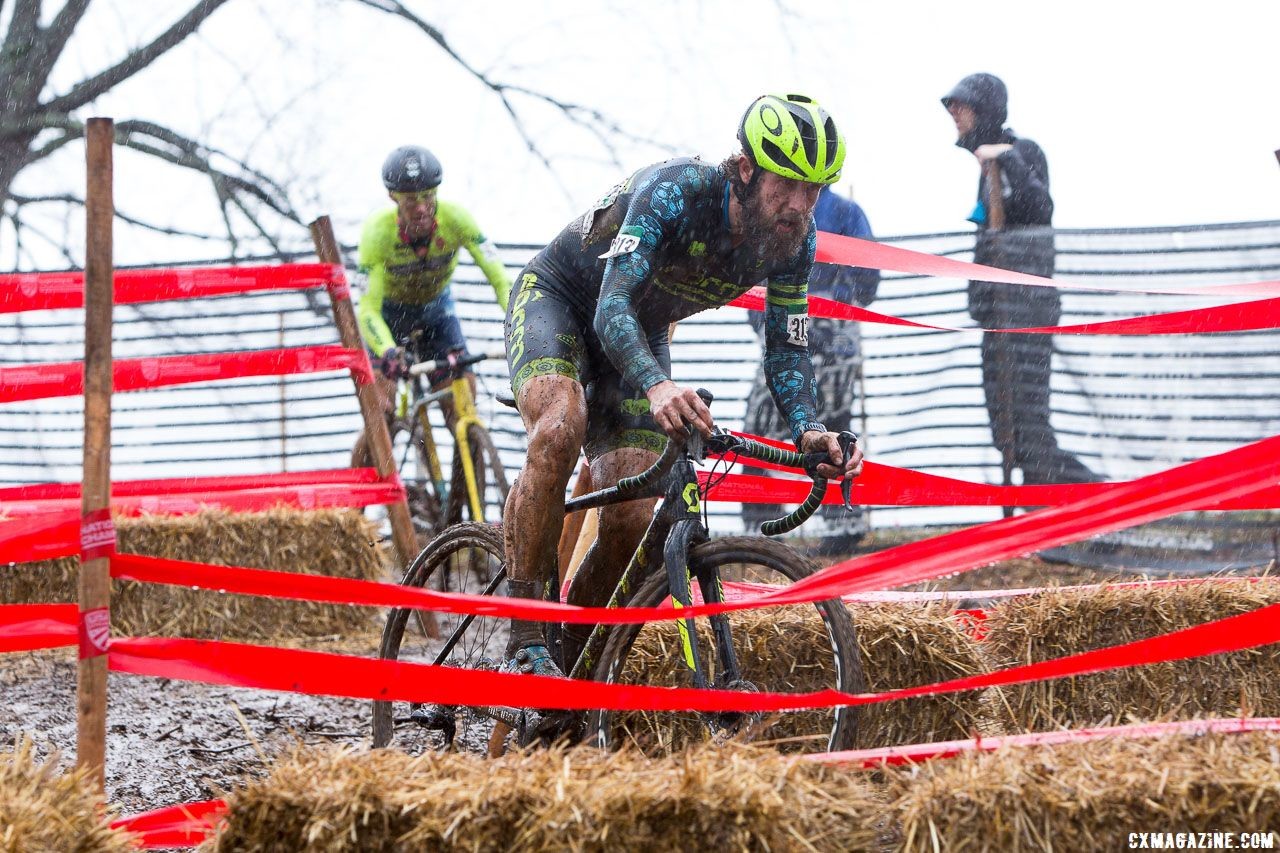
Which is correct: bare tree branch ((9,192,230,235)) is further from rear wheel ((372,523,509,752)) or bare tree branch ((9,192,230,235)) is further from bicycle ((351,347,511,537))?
rear wheel ((372,523,509,752))

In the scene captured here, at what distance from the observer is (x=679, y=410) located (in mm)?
3906

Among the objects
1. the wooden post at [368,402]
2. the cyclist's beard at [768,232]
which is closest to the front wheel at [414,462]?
the wooden post at [368,402]

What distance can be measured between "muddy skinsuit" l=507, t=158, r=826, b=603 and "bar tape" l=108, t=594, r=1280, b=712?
112 centimetres

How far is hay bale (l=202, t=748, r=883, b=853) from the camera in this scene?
2.79 metres

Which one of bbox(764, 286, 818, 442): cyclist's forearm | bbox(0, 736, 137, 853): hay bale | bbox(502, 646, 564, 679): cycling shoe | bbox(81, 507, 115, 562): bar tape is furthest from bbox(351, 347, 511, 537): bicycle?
bbox(0, 736, 137, 853): hay bale

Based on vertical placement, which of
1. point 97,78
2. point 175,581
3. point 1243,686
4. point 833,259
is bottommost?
point 1243,686

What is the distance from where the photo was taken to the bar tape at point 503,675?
132 inches

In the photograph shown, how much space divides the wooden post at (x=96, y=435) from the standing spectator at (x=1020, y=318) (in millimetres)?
6656

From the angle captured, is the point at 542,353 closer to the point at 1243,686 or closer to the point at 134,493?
the point at 1243,686

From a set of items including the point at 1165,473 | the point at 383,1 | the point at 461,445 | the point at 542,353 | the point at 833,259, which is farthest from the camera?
the point at 383,1

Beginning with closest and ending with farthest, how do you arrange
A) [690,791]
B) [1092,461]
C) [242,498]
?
1. [690,791]
2. [242,498]
3. [1092,461]

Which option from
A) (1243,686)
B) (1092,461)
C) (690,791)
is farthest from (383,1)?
(690,791)

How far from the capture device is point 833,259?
665cm

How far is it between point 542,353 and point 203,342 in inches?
373
